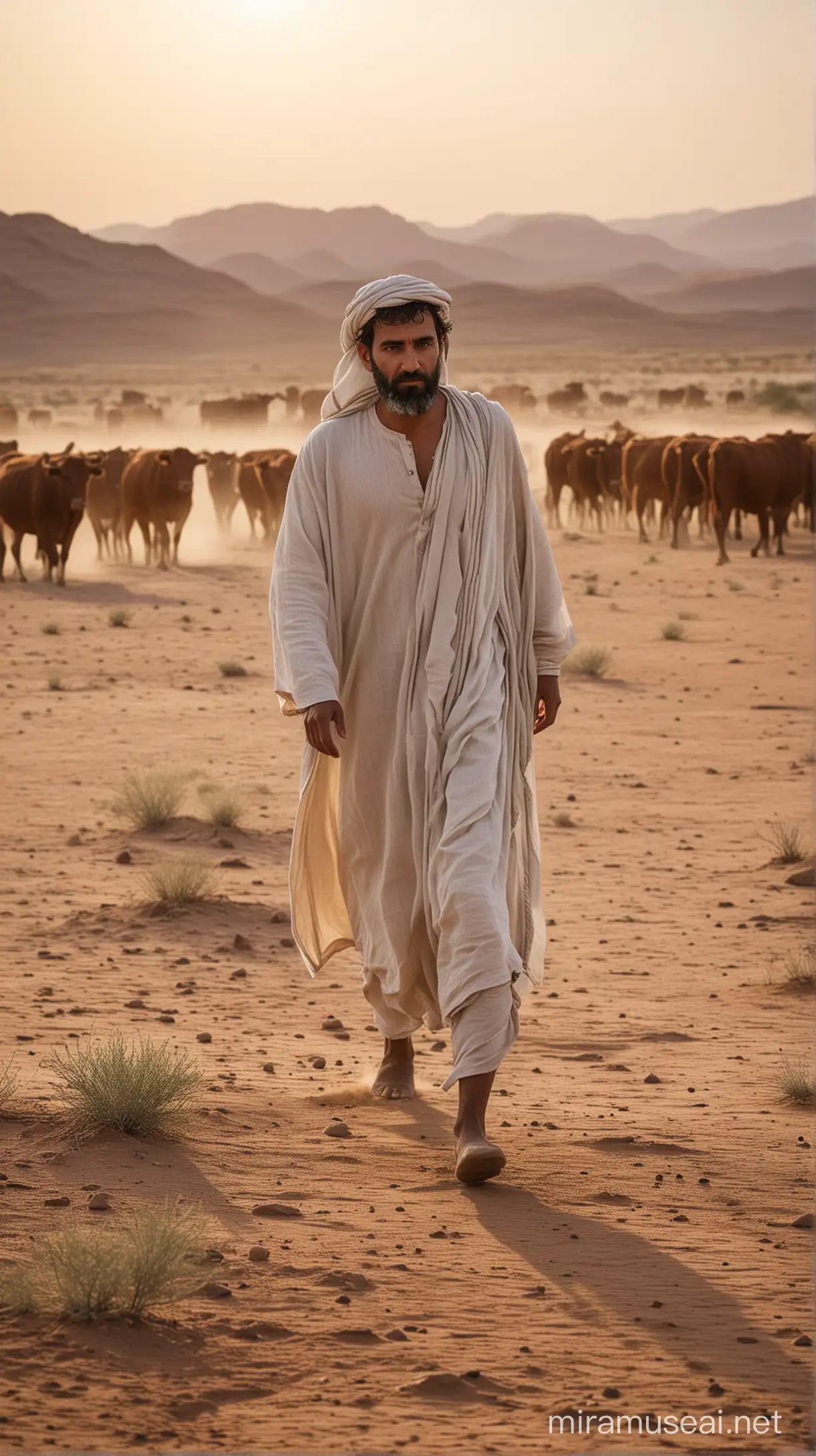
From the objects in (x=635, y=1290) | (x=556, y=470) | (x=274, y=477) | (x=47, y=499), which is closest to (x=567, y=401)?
(x=556, y=470)

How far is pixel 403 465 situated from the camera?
4781 millimetres

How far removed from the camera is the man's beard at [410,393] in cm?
473

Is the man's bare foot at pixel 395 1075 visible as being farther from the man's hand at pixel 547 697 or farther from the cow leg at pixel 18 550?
the cow leg at pixel 18 550

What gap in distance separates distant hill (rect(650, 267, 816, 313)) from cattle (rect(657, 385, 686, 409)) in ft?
373

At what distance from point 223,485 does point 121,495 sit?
5079 millimetres

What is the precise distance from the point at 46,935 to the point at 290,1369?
176 inches

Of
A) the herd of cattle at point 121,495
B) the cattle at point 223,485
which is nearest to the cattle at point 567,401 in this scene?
the herd of cattle at point 121,495

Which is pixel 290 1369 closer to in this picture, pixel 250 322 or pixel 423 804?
pixel 423 804

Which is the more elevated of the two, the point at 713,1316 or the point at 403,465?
the point at 403,465

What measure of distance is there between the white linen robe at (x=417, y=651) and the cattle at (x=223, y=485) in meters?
24.7

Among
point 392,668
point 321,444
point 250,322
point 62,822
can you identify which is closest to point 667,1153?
point 392,668

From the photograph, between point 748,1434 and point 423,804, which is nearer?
point 748,1434

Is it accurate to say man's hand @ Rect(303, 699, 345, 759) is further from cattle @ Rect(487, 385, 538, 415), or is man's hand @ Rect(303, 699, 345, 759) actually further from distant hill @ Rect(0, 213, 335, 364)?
distant hill @ Rect(0, 213, 335, 364)

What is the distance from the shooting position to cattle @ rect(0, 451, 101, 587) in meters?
21.1
